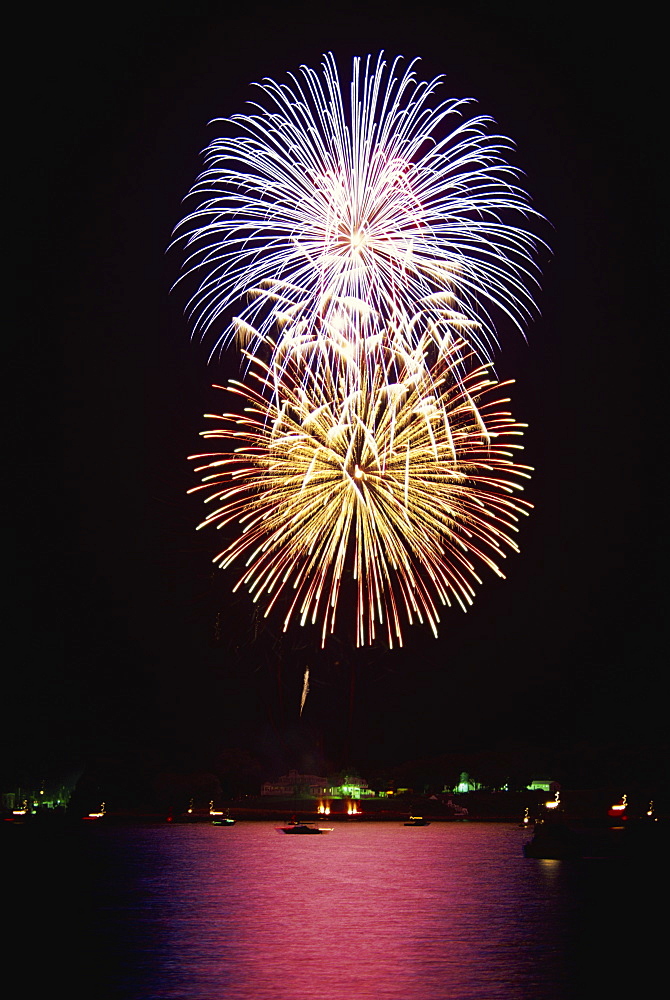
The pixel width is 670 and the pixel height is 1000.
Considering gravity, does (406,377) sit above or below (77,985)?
above

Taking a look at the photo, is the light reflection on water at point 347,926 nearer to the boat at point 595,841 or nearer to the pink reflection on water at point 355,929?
the pink reflection on water at point 355,929

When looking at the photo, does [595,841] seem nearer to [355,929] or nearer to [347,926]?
[347,926]

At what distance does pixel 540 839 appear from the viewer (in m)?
111

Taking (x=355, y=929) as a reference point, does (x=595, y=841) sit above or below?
below

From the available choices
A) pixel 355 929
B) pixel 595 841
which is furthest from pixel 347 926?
pixel 595 841

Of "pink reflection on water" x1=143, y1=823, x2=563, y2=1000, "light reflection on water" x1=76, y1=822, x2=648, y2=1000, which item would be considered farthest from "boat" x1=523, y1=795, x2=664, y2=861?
"pink reflection on water" x1=143, y1=823, x2=563, y2=1000

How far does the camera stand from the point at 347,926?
184 ft

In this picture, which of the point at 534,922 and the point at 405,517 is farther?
the point at 534,922

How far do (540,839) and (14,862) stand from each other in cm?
5550

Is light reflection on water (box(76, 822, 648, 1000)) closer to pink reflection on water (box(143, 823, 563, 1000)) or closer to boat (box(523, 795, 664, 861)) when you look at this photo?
pink reflection on water (box(143, 823, 563, 1000))

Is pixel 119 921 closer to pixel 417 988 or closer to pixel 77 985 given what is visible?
pixel 77 985

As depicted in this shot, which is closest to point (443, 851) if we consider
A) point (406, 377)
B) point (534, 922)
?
point (534, 922)

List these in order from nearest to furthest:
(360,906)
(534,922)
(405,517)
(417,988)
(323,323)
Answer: (417,988) < (323,323) < (405,517) < (534,922) < (360,906)

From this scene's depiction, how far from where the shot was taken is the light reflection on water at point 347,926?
39.4 metres
